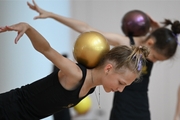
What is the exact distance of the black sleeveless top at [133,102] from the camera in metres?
1.73

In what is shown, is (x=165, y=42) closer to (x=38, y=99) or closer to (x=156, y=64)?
(x=38, y=99)

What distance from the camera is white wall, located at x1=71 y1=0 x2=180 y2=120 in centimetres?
259

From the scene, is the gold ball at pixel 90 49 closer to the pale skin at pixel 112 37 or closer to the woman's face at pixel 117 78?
the woman's face at pixel 117 78

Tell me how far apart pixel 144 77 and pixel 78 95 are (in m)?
0.65

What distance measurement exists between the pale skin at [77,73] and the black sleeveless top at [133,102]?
18.3 inches

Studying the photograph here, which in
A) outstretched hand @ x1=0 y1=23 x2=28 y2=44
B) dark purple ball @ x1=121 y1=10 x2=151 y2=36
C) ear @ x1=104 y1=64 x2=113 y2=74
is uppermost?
outstretched hand @ x1=0 y1=23 x2=28 y2=44

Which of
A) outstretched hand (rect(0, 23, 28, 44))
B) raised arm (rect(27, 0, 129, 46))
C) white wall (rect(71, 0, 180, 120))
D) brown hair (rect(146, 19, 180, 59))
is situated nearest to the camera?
outstretched hand (rect(0, 23, 28, 44))

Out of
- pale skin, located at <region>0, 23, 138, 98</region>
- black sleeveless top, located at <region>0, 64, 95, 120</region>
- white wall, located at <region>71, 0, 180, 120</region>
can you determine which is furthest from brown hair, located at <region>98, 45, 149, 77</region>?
A: white wall, located at <region>71, 0, 180, 120</region>

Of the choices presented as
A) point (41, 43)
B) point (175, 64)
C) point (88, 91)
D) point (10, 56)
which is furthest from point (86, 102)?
point (41, 43)

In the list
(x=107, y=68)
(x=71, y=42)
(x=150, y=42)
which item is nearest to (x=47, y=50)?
(x=107, y=68)

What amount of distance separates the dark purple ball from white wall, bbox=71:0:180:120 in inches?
30.4

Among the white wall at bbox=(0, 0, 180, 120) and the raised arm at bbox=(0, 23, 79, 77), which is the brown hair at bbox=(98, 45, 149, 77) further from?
the white wall at bbox=(0, 0, 180, 120)

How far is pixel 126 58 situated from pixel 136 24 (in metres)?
0.55

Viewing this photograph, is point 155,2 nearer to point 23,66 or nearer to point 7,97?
point 23,66
